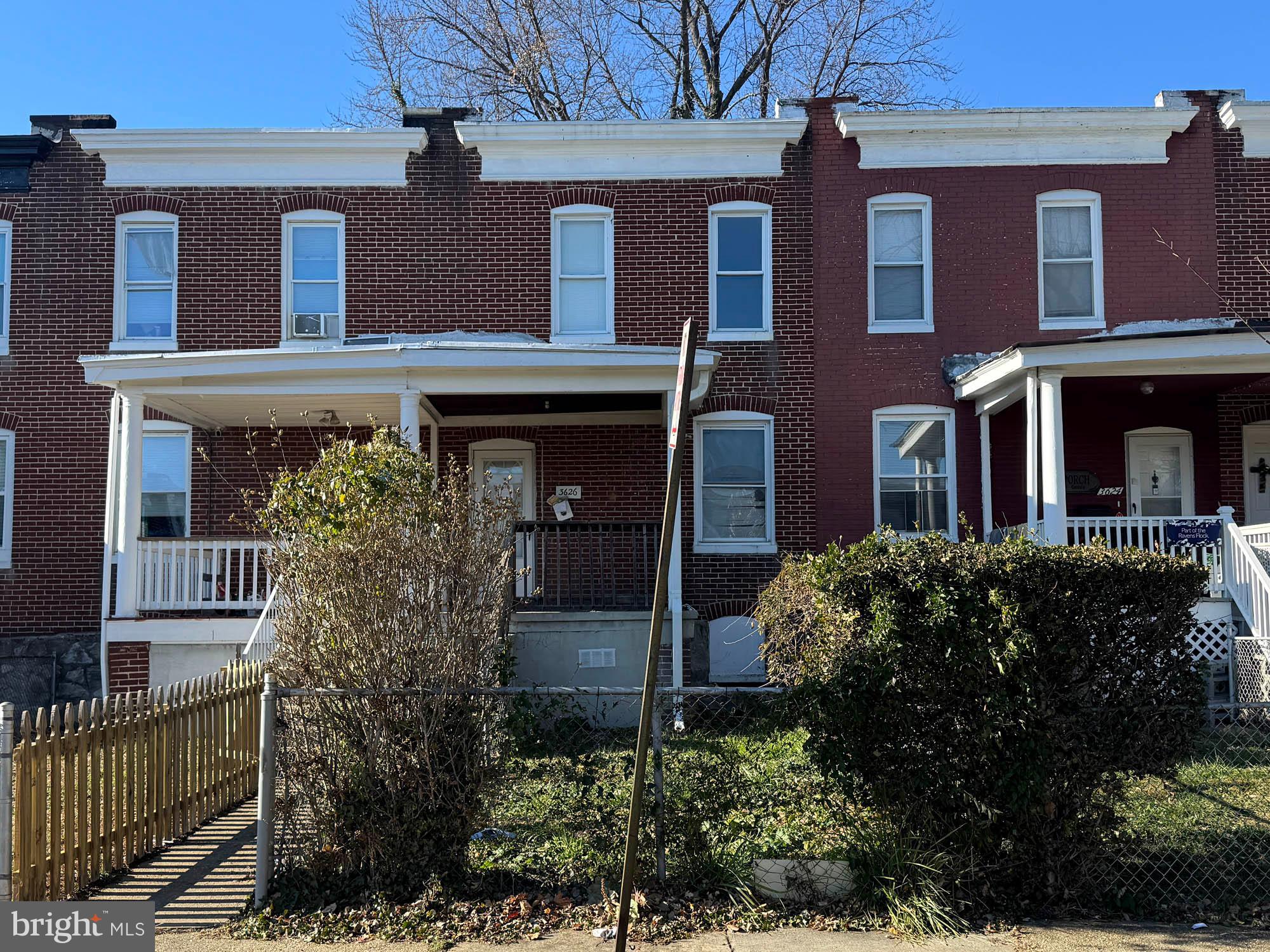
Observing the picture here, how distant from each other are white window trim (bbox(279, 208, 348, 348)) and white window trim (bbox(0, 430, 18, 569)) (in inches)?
159

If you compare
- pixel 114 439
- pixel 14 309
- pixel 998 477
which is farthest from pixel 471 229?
pixel 998 477

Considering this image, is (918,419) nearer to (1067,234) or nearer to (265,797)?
(1067,234)

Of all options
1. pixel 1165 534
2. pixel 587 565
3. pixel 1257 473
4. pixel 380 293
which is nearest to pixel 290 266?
pixel 380 293

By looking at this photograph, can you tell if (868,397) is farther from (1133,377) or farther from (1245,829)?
(1245,829)

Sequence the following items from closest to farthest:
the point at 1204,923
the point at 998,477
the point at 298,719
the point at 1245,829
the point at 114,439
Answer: the point at 1204,923
the point at 298,719
the point at 1245,829
the point at 114,439
the point at 998,477

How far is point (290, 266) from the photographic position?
15.4 meters

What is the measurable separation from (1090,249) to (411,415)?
9768 mm

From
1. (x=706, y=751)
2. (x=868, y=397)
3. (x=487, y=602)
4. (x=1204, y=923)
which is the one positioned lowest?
(x=1204, y=923)

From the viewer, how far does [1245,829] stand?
6.70 m

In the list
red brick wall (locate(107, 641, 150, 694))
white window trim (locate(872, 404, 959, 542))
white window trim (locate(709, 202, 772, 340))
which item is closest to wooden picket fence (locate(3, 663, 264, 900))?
red brick wall (locate(107, 641, 150, 694))

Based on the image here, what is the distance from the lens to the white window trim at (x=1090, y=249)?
15055 mm

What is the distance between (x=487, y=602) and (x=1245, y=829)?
488 centimetres

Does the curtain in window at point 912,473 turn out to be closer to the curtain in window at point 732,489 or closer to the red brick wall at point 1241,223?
the curtain in window at point 732,489

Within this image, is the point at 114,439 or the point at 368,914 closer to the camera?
the point at 368,914
